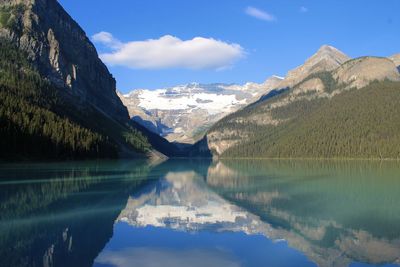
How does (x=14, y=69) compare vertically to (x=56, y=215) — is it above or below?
above

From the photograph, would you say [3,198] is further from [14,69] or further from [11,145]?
[14,69]

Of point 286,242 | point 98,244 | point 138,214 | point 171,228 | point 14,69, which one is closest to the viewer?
point 98,244

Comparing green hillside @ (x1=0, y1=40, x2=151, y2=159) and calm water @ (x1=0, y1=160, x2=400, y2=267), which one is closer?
calm water @ (x1=0, y1=160, x2=400, y2=267)

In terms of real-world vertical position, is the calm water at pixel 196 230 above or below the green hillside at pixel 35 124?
below

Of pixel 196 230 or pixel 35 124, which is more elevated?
Answer: pixel 35 124

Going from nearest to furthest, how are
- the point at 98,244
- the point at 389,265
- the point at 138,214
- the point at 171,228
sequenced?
1. the point at 389,265
2. the point at 98,244
3. the point at 171,228
4. the point at 138,214

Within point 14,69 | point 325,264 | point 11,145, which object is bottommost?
point 325,264

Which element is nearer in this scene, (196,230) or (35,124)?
(196,230)

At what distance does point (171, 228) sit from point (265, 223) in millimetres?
6382

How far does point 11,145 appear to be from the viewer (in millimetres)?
105250

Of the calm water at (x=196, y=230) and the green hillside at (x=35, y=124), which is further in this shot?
the green hillside at (x=35, y=124)

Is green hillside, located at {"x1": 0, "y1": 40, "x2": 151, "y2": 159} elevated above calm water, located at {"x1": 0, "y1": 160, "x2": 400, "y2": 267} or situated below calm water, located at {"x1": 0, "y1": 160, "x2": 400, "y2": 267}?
above

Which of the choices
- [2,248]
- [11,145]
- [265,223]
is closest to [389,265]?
[265,223]

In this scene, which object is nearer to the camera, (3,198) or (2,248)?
(2,248)
